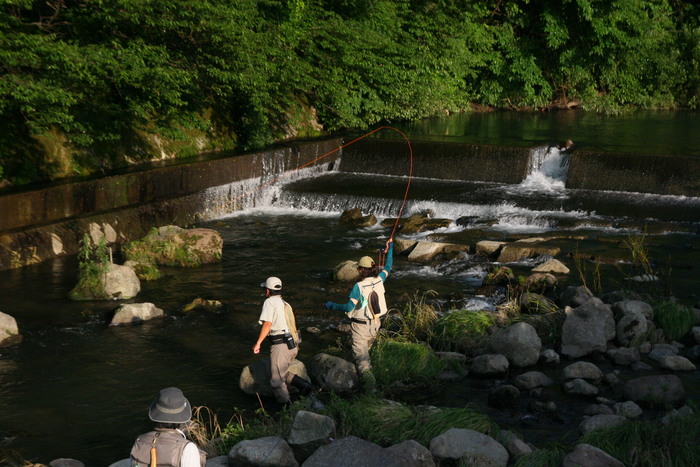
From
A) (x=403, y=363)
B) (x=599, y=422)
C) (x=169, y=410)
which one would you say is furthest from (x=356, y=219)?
(x=169, y=410)

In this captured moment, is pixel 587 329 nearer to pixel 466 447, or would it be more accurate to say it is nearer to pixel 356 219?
pixel 466 447

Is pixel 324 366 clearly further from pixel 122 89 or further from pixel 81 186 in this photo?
pixel 122 89

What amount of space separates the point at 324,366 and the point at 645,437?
3.65m

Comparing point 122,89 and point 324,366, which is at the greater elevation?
point 122,89

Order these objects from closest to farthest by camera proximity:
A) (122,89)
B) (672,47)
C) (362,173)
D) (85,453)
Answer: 1. (85,453)
2. (122,89)
3. (362,173)
4. (672,47)

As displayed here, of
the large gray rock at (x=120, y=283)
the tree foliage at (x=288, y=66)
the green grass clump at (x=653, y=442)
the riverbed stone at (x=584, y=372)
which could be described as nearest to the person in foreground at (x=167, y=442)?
the green grass clump at (x=653, y=442)

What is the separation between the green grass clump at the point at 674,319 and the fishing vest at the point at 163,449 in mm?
7727

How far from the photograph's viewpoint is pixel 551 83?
3644 centimetres

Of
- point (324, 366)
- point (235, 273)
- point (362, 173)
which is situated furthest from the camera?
point (362, 173)

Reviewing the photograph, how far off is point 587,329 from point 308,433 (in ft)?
14.7

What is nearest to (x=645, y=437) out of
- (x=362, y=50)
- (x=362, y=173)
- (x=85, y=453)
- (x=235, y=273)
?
(x=85, y=453)

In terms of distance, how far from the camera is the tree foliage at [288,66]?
16516 mm

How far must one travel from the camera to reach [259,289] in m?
13.7

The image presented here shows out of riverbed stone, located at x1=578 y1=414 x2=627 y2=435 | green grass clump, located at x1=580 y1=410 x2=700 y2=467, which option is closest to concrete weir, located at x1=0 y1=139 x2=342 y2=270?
riverbed stone, located at x1=578 y1=414 x2=627 y2=435
